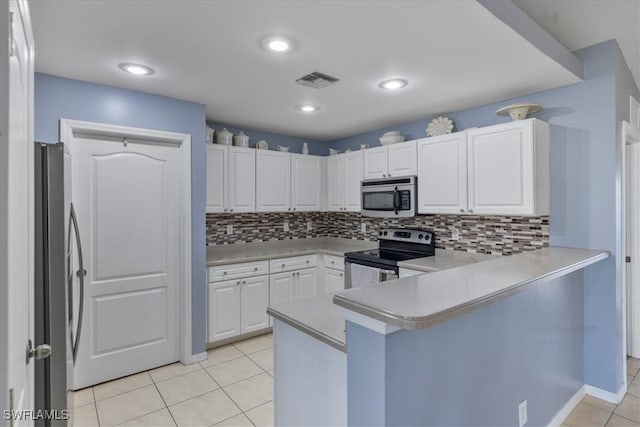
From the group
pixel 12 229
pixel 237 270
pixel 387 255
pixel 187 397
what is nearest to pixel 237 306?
pixel 237 270

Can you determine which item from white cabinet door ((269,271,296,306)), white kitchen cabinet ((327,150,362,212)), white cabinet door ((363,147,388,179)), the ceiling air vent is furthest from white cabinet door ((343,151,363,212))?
the ceiling air vent

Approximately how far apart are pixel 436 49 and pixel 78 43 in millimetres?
2075

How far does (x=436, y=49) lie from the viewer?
2090 mm

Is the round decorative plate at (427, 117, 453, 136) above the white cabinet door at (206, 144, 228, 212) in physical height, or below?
above

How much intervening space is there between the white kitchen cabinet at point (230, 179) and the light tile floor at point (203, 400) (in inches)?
61.0

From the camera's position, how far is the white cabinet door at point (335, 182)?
4363 millimetres

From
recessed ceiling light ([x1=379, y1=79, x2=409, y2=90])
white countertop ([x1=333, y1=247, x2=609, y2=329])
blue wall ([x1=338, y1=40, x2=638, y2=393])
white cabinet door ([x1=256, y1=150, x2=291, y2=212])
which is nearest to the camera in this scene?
white countertop ([x1=333, y1=247, x2=609, y2=329])

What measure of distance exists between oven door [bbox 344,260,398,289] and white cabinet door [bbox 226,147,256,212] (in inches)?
49.6

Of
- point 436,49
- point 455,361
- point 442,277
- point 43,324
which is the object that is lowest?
point 455,361

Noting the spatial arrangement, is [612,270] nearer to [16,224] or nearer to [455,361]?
[455,361]

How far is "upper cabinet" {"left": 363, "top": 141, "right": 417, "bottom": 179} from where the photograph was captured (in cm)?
355

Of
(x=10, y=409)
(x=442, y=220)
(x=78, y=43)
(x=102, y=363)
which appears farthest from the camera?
(x=442, y=220)

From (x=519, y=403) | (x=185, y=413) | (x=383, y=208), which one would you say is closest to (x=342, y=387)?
(x=519, y=403)

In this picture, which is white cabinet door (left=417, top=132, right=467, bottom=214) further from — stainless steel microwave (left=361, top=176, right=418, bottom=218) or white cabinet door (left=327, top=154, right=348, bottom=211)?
white cabinet door (left=327, top=154, right=348, bottom=211)
